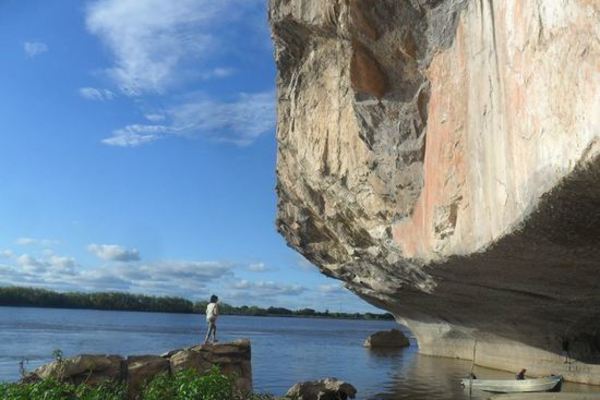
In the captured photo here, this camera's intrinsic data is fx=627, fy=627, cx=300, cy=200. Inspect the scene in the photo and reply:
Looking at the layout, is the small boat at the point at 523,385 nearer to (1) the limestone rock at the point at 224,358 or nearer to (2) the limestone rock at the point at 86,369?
(1) the limestone rock at the point at 224,358

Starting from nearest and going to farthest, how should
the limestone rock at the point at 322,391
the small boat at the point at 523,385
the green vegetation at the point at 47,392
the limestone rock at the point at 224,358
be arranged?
the green vegetation at the point at 47,392
the limestone rock at the point at 224,358
the limestone rock at the point at 322,391
the small boat at the point at 523,385

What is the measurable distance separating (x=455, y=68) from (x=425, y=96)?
2080mm

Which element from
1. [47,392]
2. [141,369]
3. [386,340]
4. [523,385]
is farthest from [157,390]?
[386,340]

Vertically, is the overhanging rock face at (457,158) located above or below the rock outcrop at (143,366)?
above

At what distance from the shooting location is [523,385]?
19.7 meters

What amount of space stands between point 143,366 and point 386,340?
4499cm

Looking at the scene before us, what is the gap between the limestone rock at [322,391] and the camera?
18375mm

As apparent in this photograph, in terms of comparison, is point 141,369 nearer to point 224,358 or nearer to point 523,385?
point 224,358

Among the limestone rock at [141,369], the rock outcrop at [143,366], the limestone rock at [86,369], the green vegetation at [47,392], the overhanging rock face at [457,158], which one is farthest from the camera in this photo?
the limestone rock at [141,369]

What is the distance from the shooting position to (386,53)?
1411cm

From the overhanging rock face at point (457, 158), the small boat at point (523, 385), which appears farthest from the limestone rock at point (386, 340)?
the small boat at point (523, 385)

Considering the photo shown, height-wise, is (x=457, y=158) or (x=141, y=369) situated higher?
(x=457, y=158)

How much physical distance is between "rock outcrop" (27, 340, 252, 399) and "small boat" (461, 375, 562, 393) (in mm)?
9436

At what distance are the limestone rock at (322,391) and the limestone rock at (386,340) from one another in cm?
3655
